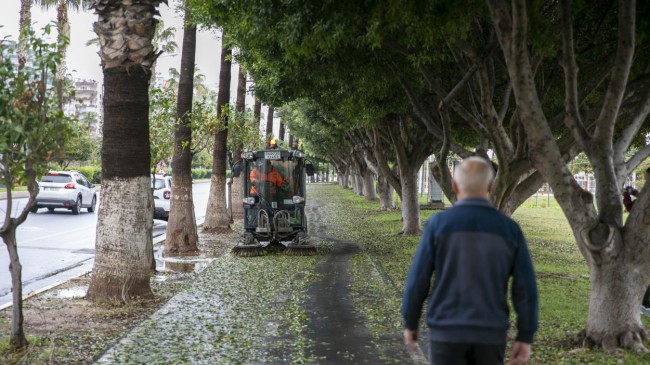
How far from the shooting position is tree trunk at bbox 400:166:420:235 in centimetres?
2580

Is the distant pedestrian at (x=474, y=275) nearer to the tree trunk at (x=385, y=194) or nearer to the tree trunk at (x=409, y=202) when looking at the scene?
the tree trunk at (x=409, y=202)

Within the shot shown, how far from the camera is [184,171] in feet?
62.4

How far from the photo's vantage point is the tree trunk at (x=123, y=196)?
10.9 m

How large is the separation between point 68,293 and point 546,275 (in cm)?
989

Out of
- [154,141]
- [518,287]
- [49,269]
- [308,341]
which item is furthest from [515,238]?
[154,141]

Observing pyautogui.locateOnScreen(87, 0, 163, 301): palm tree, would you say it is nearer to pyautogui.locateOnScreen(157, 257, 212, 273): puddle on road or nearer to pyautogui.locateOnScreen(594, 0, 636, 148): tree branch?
pyautogui.locateOnScreen(157, 257, 212, 273): puddle on road

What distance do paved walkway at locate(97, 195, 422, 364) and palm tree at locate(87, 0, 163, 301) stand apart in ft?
2.82

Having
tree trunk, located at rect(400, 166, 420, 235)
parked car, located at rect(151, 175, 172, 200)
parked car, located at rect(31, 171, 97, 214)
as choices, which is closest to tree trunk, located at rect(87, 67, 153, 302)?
parked car, located at rect(151, 175, 172, 200)

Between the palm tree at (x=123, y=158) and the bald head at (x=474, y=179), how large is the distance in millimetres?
7585

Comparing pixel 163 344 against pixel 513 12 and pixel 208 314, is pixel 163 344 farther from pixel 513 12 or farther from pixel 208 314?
pixel 513 12

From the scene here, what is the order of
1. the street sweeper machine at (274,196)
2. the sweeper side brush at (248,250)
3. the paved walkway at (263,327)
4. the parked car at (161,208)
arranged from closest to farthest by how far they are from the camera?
the paved walkway at (263,327) → the sweeper side brush at (248,250) → the street sweeper machine at (274,196) → the parked car at (161,208)

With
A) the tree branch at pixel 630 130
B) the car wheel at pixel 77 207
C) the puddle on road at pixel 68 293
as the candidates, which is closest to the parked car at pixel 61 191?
the car wheel at pixel 77 207

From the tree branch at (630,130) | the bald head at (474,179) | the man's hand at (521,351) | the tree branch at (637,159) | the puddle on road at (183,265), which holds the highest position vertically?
the tree branch at (630,130)

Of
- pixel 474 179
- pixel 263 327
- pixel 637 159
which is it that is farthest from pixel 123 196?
pixel 474 179
